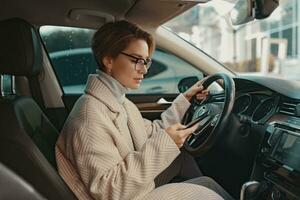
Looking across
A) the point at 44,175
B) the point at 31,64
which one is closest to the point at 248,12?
the point at 31,64

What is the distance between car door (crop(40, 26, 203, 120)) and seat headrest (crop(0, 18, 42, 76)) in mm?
781

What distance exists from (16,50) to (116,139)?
0.72m

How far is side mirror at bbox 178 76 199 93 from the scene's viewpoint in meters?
2.90

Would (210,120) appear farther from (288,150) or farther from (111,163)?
(111,163)

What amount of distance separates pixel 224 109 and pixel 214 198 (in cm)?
36

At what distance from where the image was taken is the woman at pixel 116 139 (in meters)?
1.56

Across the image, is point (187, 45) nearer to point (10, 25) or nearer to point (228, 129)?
point (228, 129)

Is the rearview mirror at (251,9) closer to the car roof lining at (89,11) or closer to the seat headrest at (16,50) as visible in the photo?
the car roof lining at (89,11)

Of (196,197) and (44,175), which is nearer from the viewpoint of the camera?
(44,175)

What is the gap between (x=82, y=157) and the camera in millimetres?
1564

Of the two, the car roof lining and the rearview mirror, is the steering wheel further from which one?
the car roof lining

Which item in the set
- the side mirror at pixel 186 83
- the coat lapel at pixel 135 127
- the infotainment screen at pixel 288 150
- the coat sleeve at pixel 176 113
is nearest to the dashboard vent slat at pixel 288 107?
the infotainment screen at pixel 288 150

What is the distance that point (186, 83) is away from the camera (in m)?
2.97

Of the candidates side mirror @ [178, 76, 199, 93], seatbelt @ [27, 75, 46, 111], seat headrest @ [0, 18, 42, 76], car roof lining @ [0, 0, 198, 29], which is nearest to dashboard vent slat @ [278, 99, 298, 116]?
car roof lining @ [0, 0, 198, 29]
